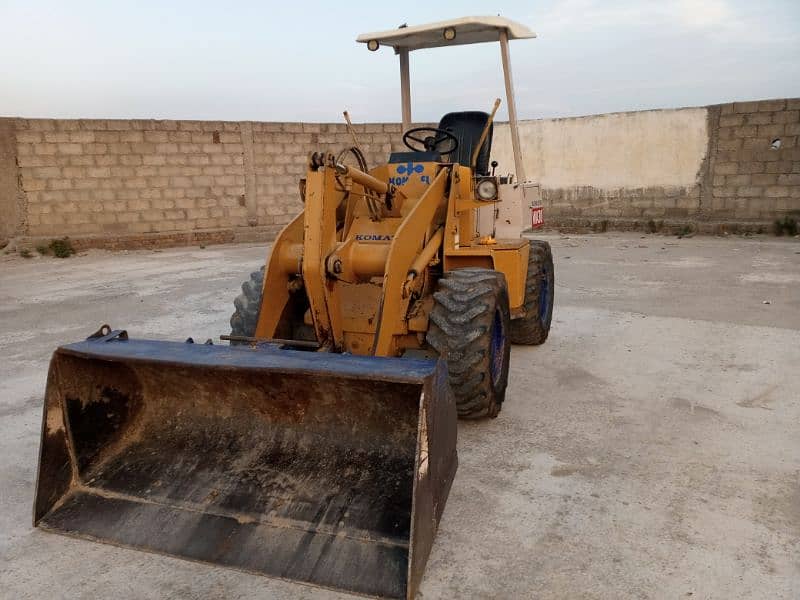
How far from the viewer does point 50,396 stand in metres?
2.99

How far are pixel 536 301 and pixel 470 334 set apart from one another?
200 centimetres

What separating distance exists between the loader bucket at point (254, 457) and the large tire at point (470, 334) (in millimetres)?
769

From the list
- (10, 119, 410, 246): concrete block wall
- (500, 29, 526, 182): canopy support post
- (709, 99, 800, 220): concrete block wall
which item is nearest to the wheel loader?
(500, 29, 526, 182): canopy support post

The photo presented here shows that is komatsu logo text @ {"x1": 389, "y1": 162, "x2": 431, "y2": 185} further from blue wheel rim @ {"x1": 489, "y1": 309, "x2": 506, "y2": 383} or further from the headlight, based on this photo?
blue wheel rim @ {"x1": 489, "y1": 309, "x2": 506, "y2": 383}

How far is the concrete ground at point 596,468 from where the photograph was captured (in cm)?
254

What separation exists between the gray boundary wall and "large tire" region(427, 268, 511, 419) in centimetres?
1110

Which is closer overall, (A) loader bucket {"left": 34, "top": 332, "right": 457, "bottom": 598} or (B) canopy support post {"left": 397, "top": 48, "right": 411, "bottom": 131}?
(A) loader bucket {"left": 34, "top": 332, "right": 457, "bottom": 598}

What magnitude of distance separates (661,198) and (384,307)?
12359mm

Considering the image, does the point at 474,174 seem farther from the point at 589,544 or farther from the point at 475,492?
the point at 589,544

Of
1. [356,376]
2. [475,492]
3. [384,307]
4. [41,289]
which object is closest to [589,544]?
[475,492]

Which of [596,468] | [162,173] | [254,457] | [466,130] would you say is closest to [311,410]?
[254,457]

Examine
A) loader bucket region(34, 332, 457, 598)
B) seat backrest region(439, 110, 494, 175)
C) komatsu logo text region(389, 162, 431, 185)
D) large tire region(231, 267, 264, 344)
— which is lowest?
loader bucket region(34, 332, 457, 598)

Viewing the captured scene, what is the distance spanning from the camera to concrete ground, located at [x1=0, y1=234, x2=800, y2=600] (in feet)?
8.33

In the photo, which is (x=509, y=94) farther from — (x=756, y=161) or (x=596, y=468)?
(x=756, y=161)
